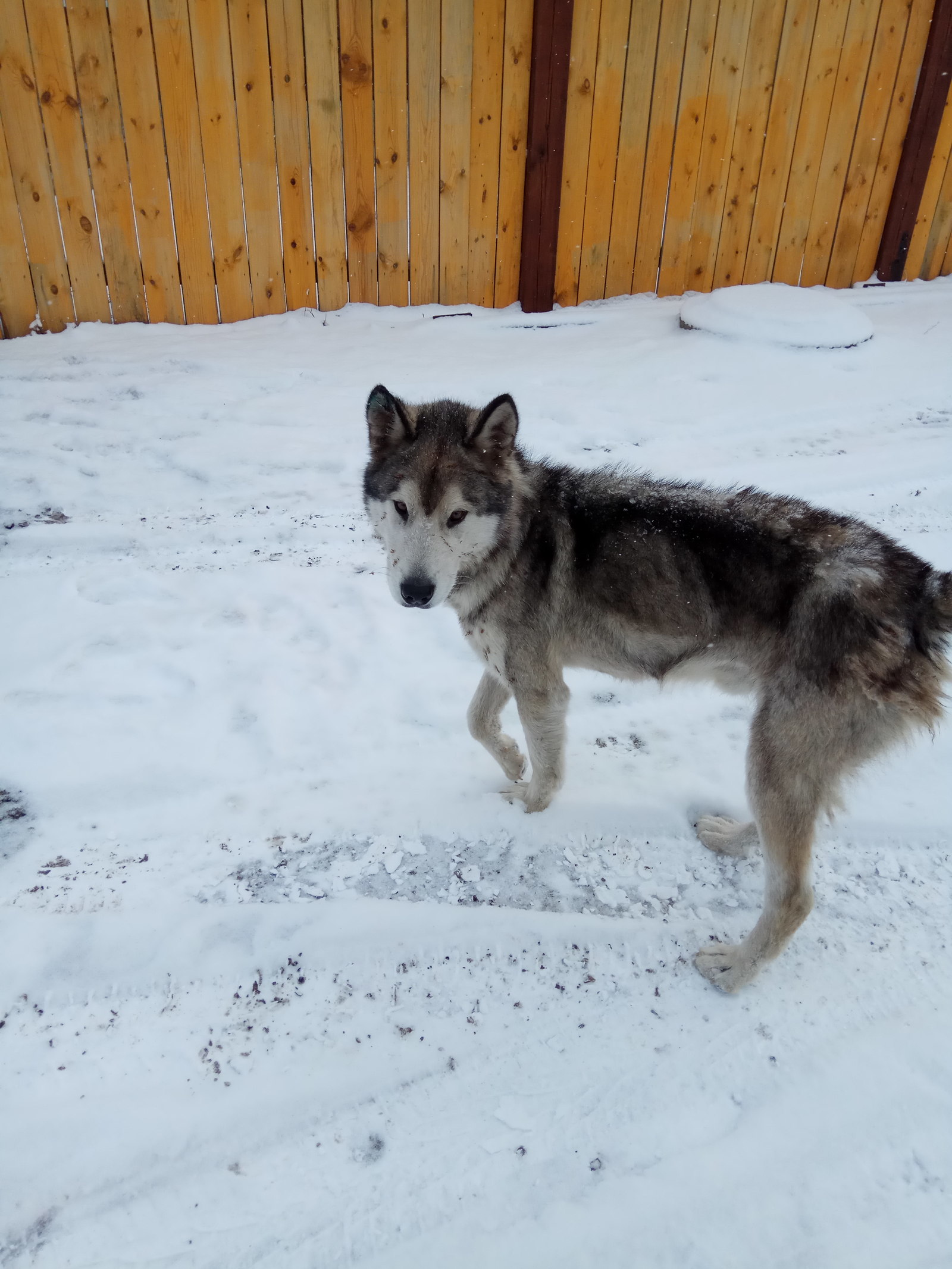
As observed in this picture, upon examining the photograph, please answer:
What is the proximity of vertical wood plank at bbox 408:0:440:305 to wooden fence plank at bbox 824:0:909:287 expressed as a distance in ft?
15.5

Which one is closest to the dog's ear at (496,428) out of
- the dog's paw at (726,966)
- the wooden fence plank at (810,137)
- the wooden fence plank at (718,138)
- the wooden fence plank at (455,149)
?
the dog's paw at (726,966)

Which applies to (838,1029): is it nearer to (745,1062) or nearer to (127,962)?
(745,1062)

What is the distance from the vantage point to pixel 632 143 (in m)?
7.78

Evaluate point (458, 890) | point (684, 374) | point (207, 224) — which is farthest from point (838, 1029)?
point (207, 224)

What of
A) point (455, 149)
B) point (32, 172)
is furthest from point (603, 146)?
point (32, 172)

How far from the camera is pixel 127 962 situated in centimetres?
257

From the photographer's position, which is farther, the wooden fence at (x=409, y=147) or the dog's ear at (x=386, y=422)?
the wooden fence at (x=409, y=147)

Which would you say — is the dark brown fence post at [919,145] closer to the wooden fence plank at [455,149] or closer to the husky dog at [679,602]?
the wooden fence plank at [455,149]

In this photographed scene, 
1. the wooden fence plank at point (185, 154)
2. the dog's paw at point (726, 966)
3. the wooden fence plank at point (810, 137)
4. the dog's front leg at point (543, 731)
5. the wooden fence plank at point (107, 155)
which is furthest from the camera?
the wooden fence plank at point (810, 137)

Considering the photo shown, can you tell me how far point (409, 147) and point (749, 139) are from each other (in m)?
3.68

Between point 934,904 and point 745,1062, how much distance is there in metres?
1.05

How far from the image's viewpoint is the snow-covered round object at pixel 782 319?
739 cm

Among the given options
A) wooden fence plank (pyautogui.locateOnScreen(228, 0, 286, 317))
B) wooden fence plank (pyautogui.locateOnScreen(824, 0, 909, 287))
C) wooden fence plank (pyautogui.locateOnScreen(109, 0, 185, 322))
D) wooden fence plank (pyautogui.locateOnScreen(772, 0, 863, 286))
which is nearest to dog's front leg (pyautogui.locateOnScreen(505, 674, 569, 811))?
wooden fence plank (pyautogui.locateOnScreen(228, 0, 286, 317))

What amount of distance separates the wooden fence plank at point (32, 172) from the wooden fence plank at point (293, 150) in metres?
1.99
